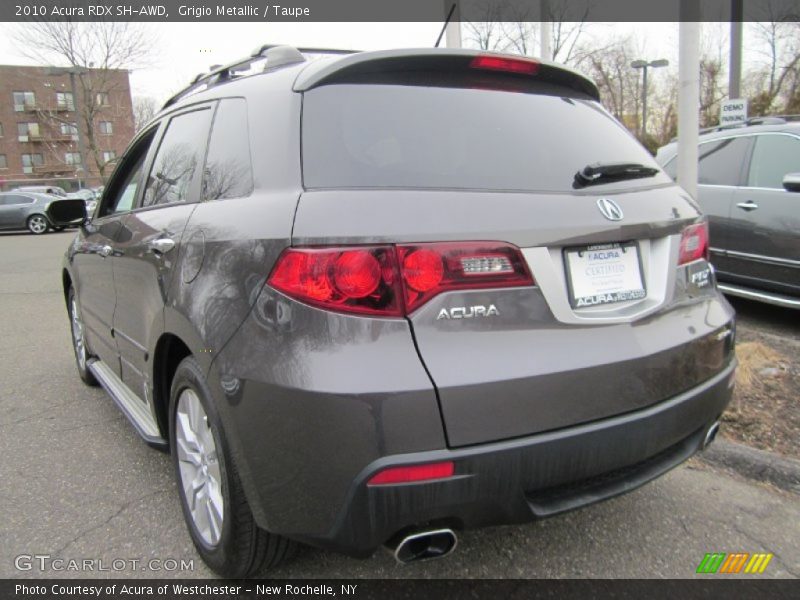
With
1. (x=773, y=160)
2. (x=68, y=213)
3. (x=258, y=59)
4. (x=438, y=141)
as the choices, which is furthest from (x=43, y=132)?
(x=438, y=141)

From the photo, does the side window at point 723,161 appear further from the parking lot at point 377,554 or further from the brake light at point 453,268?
the brake light at point 453,268

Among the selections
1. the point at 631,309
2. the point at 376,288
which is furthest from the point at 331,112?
the point at 631,309

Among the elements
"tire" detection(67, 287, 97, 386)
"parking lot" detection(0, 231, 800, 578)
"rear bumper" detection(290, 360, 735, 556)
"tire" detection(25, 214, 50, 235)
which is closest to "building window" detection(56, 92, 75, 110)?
"tire" detection(25, 214, 50, 235)

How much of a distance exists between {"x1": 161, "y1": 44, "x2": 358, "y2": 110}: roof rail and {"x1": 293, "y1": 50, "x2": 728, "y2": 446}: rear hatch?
0.44 m

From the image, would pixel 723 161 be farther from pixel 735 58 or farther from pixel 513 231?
pixel 735 58

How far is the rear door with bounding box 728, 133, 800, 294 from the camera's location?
492 cm

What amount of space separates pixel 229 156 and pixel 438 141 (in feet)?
2.60

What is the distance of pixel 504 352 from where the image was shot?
1687 millimetres

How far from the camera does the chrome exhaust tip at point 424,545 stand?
168cm

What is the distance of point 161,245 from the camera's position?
8.11 ft

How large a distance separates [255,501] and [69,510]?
4.67ft

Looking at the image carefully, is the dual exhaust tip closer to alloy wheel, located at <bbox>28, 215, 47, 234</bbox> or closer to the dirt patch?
the dirt patch

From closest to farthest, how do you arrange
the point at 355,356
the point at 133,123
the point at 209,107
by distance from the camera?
the point at 355,356 → the point at 209,107 → the point at 133,123

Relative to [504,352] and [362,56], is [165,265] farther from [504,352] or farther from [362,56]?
[504,352]
